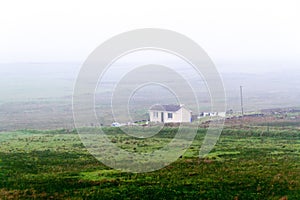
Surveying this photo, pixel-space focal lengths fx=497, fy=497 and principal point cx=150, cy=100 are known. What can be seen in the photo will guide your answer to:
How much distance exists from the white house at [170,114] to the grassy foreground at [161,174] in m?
14.2

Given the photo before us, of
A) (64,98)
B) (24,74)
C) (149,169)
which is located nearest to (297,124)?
(149,169)

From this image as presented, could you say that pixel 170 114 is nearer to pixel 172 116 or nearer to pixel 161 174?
pixel 172 116

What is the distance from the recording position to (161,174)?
1097 inches

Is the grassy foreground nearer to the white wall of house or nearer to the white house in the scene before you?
the white wall of house

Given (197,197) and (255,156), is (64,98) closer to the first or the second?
(255,156)

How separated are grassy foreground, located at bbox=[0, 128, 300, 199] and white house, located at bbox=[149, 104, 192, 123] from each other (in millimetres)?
14155

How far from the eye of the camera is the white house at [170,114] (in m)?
57.2

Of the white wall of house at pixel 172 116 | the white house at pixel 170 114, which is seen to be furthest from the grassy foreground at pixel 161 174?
the white house at pixel 170 114

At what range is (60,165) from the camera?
31.7 metres

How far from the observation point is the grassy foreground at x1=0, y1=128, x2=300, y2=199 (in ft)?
76.0

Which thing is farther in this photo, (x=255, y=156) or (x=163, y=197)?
(x=255, y=156)

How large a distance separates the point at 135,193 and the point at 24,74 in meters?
177

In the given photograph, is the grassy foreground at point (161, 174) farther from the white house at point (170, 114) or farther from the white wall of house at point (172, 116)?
the white house at point (170, 114)

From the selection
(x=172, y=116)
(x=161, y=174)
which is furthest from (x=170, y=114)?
(x=161, y=174)
